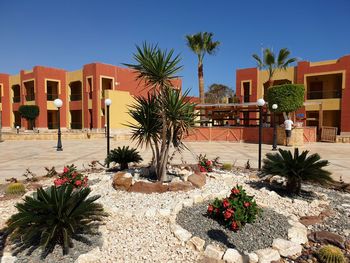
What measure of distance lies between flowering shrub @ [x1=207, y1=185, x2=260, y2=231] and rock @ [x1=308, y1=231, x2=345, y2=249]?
3.03 feet

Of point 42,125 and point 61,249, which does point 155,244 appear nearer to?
point 61,249

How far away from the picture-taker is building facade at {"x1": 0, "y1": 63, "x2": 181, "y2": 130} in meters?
33.3

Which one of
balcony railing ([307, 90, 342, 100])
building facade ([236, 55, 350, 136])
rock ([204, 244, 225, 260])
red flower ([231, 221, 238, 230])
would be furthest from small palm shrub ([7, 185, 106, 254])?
balcony railing ([307, 90, 342, 100])

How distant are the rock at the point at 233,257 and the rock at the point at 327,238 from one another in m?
1.36

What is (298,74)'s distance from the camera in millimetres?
27188

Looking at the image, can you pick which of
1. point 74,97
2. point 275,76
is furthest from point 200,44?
point 74,97

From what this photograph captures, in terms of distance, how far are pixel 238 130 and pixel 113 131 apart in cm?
1600

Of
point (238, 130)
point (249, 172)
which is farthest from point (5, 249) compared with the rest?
point (238, 130)

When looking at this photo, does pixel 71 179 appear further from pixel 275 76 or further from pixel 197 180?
pixel 275 76

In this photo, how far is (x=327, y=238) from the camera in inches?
160

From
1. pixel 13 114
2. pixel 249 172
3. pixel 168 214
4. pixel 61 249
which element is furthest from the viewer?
pixel 13 114

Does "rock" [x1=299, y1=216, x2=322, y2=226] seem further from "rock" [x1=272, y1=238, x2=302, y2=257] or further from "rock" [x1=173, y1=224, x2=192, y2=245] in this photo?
"rock" [x1=173, y1=224, x2=192, y2=245]

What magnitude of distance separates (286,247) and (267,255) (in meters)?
0.39

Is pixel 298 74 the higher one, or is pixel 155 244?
pixel 298 74
